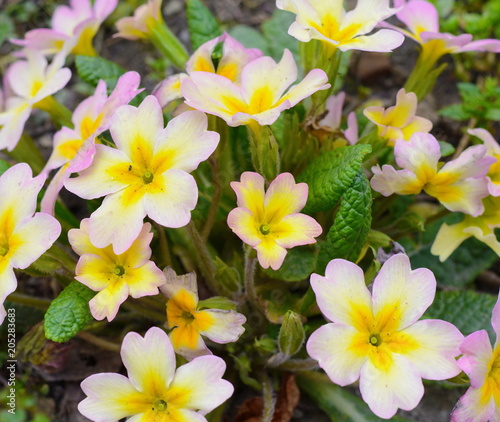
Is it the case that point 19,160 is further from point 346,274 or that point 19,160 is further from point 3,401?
point 346,274

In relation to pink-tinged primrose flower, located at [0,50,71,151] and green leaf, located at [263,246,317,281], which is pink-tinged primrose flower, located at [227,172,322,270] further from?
pink-tinged primrose flower, located at [0,50,71,151]

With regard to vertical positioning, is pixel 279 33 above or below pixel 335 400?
above

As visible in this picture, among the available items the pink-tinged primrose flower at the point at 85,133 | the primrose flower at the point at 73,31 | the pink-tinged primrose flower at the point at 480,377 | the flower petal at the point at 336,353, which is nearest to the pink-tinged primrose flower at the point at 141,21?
the primrose flower at the point at 73,31

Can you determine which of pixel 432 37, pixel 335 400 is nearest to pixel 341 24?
pixel 432 37

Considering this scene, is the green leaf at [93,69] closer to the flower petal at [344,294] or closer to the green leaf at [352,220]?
the green leaf at [352,220]

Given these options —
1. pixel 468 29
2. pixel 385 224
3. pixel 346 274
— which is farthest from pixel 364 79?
pixel 346 274

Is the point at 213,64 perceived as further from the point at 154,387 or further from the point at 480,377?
the point at 480,377
